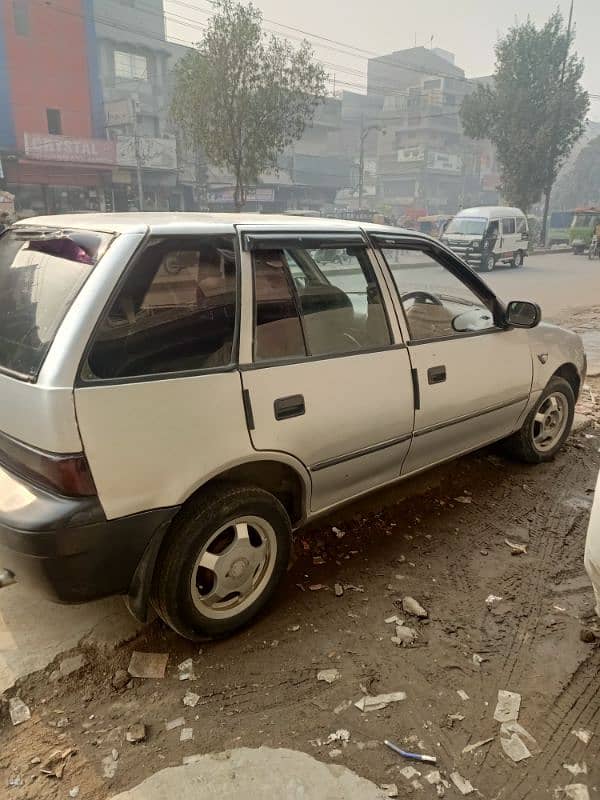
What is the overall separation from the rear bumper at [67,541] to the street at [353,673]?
0.49 m

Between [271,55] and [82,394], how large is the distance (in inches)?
778

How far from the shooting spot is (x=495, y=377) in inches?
145

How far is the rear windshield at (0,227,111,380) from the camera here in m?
2.13

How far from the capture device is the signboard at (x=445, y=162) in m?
70.2

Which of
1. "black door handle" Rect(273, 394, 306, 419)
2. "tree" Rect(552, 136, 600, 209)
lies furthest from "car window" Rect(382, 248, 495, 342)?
"tree" Rect(552, 136, 600, 209)

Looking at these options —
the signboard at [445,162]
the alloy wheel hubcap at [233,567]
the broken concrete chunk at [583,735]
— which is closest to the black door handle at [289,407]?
the alloy wheel hubcap at [233,567]

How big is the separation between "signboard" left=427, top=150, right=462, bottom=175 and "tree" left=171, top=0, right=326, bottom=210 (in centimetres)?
5511

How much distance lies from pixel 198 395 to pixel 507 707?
171 centimetres

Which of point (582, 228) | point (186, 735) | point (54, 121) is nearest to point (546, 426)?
point (186, 735)

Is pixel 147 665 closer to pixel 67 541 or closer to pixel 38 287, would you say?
pixel 67 541

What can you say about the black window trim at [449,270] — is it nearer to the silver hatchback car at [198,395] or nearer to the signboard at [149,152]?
the silver hatchback car at [198,395]

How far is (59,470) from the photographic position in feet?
6.61

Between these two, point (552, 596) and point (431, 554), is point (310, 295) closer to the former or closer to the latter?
point (431, 554)

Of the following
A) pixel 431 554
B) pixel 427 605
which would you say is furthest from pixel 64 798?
pixel 431 554
